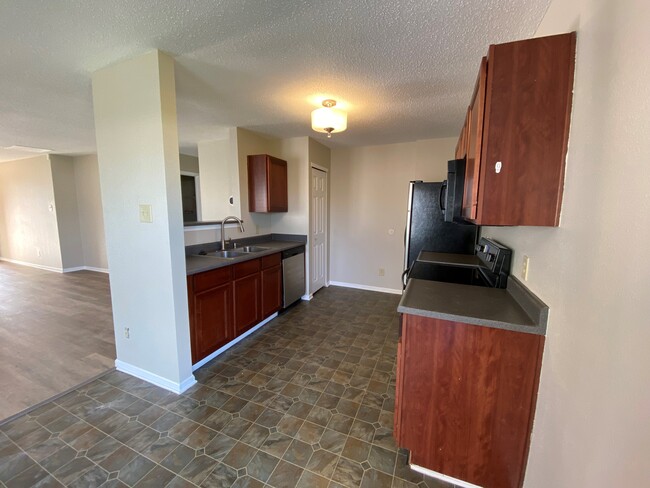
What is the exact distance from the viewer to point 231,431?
1.67 meters

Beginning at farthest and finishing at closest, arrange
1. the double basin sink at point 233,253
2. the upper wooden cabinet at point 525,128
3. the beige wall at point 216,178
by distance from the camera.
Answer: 1. the beige wall at point 216,178
2. the double basin sink at point 233,253
3. the upper wooden cabinet at point 525,128

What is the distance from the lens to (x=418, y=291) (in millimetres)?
1594

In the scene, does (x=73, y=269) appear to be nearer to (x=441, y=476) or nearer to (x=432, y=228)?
(x=432, y=228)

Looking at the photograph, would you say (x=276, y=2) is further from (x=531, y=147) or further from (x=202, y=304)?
(x=202, y=304)

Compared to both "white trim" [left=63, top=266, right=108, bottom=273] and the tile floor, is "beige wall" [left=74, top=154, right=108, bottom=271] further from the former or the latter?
the tile floor

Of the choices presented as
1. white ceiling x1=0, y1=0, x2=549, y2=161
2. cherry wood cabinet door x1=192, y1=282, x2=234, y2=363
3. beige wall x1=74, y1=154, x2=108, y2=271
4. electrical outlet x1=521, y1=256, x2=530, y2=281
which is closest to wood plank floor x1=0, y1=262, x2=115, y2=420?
cherry wood cabinet door x1=192, y1=282, x2=234, y2=363

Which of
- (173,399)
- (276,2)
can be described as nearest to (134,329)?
(173,399)

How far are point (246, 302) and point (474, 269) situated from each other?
219 centimetres

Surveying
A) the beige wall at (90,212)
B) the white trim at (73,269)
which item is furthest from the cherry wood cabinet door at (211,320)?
the white trim at (73,269)

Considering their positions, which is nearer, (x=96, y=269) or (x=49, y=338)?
(x=49, y=338)

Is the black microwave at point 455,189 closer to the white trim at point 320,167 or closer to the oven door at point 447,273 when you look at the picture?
the oven door at point 447,273

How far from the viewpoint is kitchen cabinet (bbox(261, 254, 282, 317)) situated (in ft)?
10.3

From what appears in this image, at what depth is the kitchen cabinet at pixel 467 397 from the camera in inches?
47.6

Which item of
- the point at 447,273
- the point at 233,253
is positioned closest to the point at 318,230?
the point at 233,253
